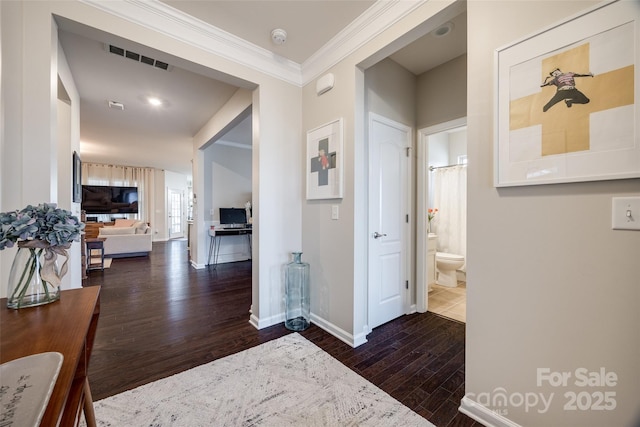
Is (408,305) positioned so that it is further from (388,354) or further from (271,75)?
(271,75)

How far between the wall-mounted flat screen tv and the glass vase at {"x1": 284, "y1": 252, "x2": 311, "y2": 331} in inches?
337

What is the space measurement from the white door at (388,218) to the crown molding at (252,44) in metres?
0.68

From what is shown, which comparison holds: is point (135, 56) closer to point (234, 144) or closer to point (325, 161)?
point (325, 161)

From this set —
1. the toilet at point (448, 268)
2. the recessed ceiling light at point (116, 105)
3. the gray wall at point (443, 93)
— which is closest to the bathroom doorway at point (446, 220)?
the toilet at point (448, 268)

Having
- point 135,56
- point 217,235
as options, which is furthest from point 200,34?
point 217,235

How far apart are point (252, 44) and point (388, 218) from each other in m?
2.10

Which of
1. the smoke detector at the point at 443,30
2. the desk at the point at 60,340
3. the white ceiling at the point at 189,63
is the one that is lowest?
the desk at the point at 60,340

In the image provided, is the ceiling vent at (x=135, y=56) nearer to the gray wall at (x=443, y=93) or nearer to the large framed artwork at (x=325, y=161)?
the large framed artwork at (x=325, y=161)

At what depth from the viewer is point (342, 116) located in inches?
88.5

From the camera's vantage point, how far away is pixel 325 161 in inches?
94.7

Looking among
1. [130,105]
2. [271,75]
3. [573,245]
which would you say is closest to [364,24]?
[271,75]

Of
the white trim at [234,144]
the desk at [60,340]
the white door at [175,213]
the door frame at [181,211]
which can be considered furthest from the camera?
the white door at [175,213]

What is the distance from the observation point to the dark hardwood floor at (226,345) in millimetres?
1643

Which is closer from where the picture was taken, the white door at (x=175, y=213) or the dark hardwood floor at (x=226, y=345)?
the dark hardwood floor at (x=226, y=345)
